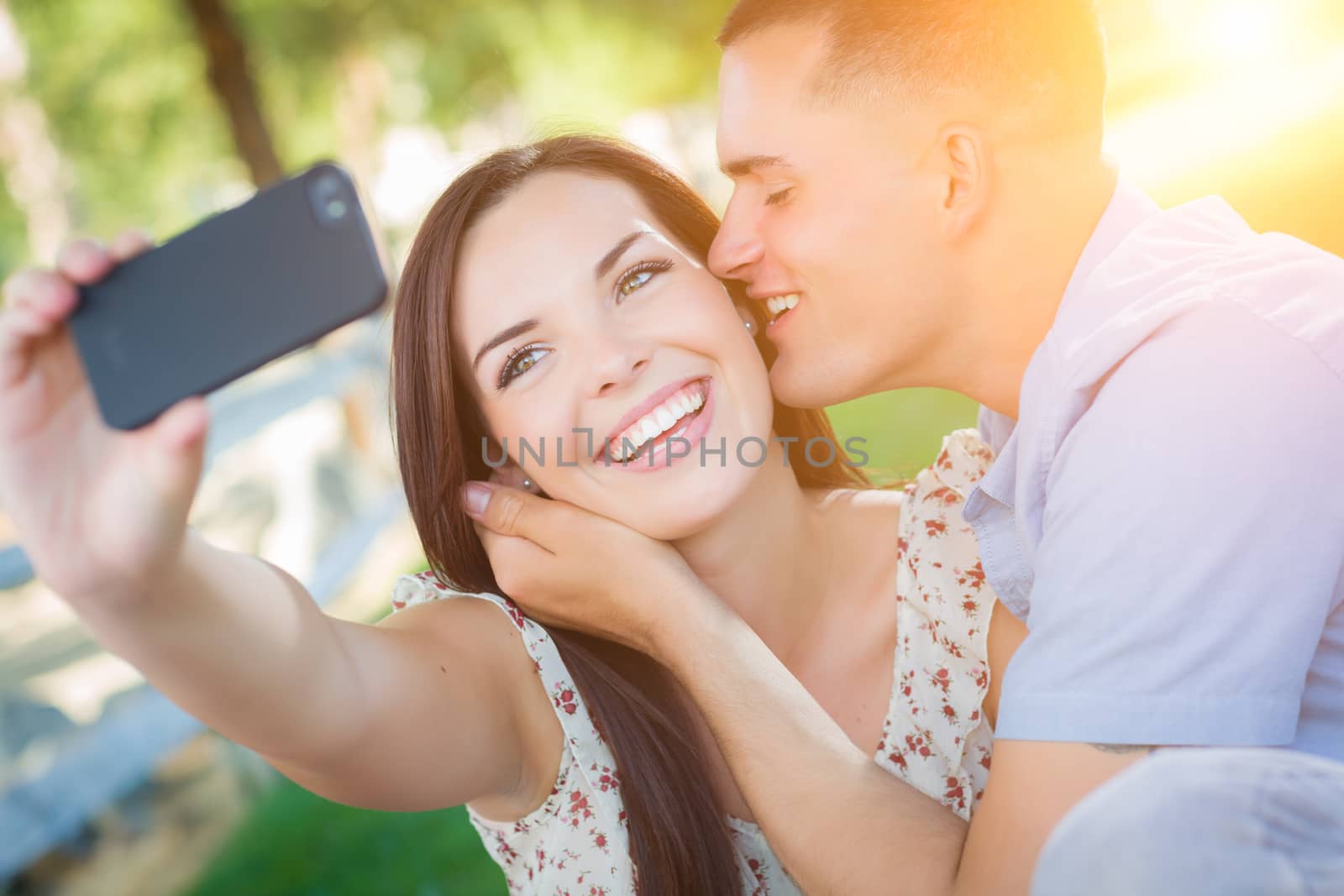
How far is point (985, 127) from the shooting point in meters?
2.34

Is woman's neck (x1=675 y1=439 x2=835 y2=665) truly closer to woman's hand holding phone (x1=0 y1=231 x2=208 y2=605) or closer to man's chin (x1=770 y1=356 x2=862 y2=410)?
man's chin (x1=770 y1=356 x2=862 y2=410)

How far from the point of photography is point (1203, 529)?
162cm

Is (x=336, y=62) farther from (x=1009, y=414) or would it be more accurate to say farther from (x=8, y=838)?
(x=1009, y=414)

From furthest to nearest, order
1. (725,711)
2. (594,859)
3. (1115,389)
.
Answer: (594,859), (725,711), (1115,389)

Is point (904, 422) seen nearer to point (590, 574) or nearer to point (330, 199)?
point (590, 574)

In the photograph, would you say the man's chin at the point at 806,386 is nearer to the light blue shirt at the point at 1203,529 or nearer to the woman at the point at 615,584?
the woman at the point at 615,584

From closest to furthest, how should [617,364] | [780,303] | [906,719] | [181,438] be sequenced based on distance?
1. [181,438]
2. [617,364]
3. [906,719]
4. [780,303]

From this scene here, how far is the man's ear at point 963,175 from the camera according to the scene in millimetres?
2322

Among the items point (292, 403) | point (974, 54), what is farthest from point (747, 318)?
point (292, 403)

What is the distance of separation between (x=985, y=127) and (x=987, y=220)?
19 cm

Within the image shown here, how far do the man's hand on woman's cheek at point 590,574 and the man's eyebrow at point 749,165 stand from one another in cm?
87

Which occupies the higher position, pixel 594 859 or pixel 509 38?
pixel 509 38

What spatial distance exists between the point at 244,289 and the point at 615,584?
3.20 ft

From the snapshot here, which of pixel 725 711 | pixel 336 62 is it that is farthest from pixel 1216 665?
pixel 336 62
